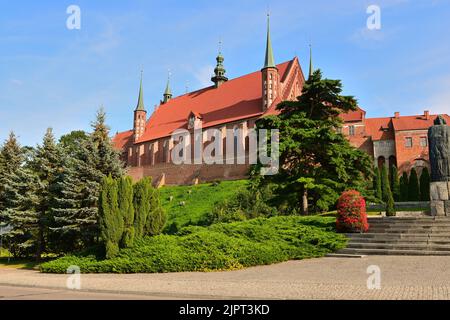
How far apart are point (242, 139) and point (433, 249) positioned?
39.5 m

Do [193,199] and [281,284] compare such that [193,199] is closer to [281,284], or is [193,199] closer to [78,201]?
[78,201]

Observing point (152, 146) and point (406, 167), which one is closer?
point (406, 167)

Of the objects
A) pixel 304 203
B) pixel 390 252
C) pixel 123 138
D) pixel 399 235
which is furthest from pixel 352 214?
pixel 123 138

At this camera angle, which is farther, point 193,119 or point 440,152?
point 193,119

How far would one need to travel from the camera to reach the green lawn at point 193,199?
117 feet

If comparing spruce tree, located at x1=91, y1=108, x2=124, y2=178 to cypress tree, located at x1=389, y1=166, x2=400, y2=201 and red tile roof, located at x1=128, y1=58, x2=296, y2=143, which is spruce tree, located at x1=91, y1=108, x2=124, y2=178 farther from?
red tile roof, located at x1=128, y1=58, x2=296, y2=143

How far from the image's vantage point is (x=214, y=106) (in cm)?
6206

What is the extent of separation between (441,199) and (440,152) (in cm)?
230

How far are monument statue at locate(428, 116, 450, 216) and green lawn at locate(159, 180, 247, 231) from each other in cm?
1961

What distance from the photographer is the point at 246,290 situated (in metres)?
8.58

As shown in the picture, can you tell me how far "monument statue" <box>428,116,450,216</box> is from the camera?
18125mm

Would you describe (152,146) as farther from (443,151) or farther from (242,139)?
(443,151)

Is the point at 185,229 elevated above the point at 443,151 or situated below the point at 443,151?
below
